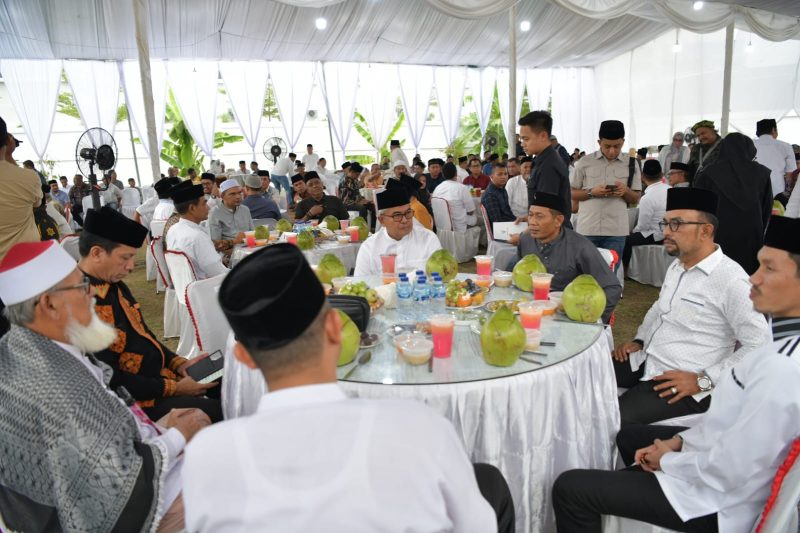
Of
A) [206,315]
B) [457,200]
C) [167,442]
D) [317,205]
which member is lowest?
[167,442]

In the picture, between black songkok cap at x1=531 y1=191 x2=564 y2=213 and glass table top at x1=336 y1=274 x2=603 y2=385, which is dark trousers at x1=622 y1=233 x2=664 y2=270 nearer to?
black songkok cap at x1=531 y1=191 x2=564 y2=213

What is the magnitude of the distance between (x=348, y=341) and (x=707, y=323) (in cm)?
174

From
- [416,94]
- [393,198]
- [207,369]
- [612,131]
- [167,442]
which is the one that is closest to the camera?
[167,442]

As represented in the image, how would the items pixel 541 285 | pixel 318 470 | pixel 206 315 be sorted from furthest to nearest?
1. pixel 206 315
2. pixel 541 285
3. pixel 318 470

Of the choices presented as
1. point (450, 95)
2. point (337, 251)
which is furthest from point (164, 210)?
point (450, 95)

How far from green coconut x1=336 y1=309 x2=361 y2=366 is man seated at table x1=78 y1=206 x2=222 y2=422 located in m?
1.00

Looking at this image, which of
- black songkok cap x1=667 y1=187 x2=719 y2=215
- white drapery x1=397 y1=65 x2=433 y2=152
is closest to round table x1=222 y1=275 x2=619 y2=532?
black songkok cap x1=667 y1=187 x2=719 y2=215

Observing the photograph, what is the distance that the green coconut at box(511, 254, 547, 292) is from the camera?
9.23 ft

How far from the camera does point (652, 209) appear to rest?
248 inches

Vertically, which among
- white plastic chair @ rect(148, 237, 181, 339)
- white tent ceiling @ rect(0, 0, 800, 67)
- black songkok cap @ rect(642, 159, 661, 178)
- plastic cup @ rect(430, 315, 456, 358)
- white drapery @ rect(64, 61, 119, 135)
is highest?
white tent ceiling @ rect(0, 0, 800, 67)

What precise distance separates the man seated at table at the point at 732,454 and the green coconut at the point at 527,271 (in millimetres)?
1101

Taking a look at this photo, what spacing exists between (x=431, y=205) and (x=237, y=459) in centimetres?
734

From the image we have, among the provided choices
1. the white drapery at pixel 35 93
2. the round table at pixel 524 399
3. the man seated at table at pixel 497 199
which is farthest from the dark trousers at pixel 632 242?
the white drapery at pixel 35 93

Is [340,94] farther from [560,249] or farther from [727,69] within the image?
[560,249]
